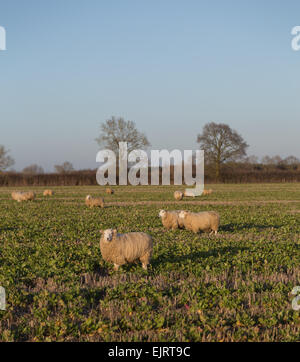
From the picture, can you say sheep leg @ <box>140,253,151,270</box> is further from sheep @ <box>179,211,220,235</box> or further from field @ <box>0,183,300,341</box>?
sheep @ <box>179,211,220,235</box>

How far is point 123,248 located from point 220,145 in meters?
80.9

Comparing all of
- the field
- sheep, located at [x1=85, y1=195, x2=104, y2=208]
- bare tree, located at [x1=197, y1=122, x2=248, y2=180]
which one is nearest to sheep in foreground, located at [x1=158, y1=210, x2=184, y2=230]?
the field

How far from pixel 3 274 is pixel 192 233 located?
823 centimetres

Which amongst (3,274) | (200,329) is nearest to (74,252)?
(3,274)

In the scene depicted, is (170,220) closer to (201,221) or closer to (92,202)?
(201,221)

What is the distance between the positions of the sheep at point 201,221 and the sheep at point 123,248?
6.07 metres

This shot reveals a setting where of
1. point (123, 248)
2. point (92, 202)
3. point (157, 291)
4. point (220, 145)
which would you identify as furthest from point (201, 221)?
point (220, 145)

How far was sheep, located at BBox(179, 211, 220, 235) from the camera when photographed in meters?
15.0

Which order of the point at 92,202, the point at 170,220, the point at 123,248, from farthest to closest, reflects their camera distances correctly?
the point at 92,202, the point at 170,220, the point at 123,248

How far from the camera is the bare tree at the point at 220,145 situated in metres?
85.9

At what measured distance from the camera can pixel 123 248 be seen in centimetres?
897

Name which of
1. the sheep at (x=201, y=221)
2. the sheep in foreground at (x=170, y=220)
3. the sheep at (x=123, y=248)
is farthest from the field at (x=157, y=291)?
the sheep in foreground at (x=170, y=220)

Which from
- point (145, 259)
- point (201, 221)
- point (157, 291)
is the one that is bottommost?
point (157, 291)

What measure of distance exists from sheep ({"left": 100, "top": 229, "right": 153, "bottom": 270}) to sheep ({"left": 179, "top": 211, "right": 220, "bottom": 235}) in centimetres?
607
